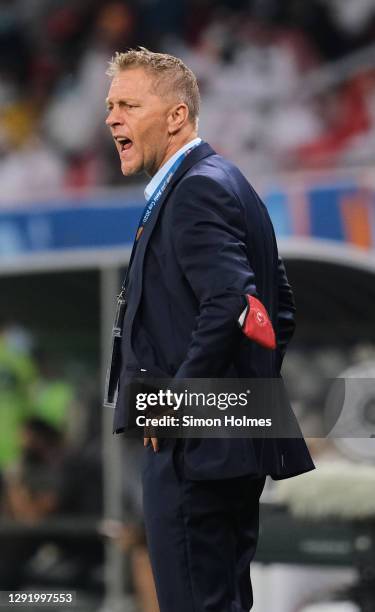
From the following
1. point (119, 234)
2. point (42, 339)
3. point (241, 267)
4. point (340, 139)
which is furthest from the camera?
point (340, 139)

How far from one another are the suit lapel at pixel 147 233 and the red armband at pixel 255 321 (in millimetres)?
263

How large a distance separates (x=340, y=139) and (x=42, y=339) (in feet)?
7.64

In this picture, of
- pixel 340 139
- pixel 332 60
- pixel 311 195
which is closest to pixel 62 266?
pixel 311 195

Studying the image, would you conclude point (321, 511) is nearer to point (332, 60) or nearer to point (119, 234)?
point (119, 234)

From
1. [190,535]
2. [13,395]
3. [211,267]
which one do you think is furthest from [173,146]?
[13,395]

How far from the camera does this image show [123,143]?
263 centimetres

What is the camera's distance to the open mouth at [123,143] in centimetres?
262

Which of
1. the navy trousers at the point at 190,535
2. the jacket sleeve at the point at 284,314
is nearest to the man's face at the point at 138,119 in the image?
the jacket sleeve at the point at 284,314

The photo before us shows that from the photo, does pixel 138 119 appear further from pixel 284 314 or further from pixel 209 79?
pixel 209 79

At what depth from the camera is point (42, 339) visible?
7016 millimetres

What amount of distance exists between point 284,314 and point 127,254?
10.7 ft

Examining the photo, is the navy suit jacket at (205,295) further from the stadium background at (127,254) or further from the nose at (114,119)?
the stadium background at (127,254)

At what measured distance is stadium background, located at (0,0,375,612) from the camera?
4.19 meters

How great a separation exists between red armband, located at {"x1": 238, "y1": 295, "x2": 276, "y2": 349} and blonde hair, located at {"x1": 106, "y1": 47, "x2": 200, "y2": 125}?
18.9 inches
